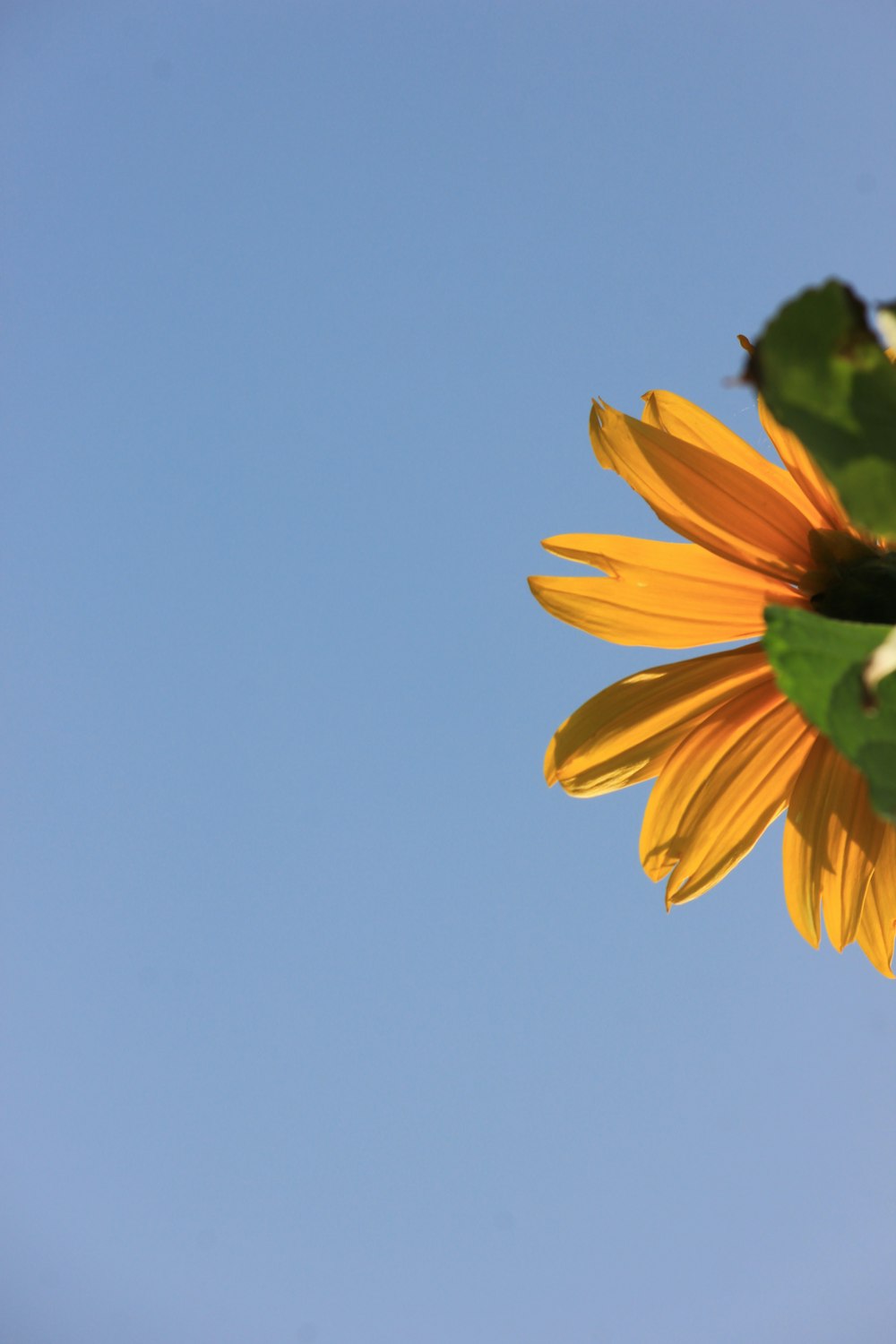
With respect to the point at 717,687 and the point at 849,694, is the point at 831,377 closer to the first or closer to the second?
the point at 849,694

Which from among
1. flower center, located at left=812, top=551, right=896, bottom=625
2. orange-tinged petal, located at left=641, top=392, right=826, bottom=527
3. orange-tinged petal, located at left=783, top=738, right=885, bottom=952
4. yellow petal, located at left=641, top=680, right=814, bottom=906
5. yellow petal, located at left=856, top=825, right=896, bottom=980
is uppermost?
orange-tinged petal, located at left=641, top=392, right=826, bottom=527

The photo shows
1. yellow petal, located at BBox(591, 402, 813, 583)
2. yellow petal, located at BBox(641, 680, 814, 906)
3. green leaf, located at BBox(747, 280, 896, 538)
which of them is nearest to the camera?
green leaf, located at BBox(747, 280, 896, 538)

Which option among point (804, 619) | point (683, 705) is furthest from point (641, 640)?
point (804, 619)

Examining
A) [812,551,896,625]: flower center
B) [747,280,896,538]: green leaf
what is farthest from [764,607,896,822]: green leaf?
[812,551,896,625]: flower center

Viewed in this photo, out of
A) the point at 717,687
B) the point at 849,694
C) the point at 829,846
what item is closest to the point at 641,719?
the point at 717,687

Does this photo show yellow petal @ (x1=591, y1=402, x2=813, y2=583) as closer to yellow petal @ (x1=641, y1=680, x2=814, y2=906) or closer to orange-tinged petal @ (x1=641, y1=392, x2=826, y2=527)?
orange-tinged petal @ (x1=641, y1=392, x2=826, y2=527)

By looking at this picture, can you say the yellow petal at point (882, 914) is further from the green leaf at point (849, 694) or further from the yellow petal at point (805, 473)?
the green leaf at point (849, 694)

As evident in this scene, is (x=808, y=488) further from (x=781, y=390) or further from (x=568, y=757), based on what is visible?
(x=781, y=390)

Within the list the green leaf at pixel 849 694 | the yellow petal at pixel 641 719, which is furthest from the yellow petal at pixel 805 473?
the green leaf at pixel 849 694
